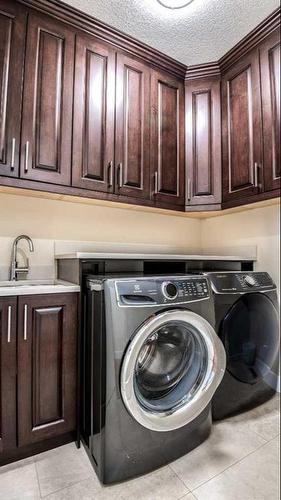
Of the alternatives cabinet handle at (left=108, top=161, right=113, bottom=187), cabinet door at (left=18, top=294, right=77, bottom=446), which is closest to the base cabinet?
cabinet door at (left=18, top=294, right=77, bottom=446)

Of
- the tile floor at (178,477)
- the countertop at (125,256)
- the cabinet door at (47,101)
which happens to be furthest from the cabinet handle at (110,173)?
the tile floor at (178,477)

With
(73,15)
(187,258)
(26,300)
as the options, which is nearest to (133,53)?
(73,15)

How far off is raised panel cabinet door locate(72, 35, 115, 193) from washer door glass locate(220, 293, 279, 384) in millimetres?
1109

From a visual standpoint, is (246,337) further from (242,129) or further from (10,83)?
(10,83)

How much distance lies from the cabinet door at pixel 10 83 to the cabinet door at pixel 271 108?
4.62ft

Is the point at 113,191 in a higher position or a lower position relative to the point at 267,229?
higher

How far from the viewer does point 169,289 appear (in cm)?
119

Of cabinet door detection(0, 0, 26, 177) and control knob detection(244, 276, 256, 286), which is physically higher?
cabinet door detection(0, 0, 26, 177)

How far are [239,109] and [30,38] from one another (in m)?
1.32

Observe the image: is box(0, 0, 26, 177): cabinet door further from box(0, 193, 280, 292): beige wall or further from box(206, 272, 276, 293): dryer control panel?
box(206, 272, 276, 293): dryer control panel

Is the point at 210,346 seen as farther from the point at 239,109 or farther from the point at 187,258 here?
the point at 239,109

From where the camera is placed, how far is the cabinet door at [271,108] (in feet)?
5.09

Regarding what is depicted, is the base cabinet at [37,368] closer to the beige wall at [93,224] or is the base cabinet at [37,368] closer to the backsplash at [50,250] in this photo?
the backsplash at [50,250]

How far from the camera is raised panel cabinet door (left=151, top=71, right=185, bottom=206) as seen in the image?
5.96 ft
